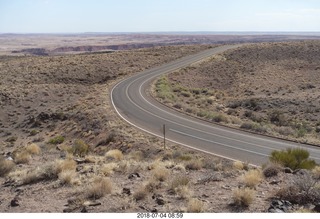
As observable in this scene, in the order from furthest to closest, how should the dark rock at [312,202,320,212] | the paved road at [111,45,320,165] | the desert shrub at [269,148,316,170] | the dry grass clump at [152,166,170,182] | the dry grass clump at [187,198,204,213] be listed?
the paved road at [111,45,320,165] < the desert shrub at [269,148,316,170] < the dry grass clump at [152,166,170,182] < the dry grass clump at [187,198,204,213] < the dark rock at [312,202,320,212]

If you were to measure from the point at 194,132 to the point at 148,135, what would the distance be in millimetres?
4028

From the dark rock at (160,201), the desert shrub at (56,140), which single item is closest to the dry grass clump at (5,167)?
the dark rock at (160,201)

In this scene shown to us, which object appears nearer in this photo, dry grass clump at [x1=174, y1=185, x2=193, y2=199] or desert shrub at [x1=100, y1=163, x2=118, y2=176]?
dry grass clump at [x1=174, y1=185, x2=193, y2=199]

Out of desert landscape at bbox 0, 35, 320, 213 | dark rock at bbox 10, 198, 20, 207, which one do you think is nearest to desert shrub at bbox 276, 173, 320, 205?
desert landscape at bbox 0, 35, 320, 213

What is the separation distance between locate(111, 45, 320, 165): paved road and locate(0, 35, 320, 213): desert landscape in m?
1.53

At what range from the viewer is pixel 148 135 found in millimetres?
26969

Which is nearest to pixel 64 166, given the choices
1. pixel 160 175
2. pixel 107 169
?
pixel 107 169

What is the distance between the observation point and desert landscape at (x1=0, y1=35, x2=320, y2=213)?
34.5 ft

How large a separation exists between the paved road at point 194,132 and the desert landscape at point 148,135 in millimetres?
1531

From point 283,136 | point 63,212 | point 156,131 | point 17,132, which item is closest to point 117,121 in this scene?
point 156,131

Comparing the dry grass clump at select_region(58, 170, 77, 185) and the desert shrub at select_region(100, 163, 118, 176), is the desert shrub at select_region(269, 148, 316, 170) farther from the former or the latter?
the dry grass clump at select_region(58, 170, 77, 185)

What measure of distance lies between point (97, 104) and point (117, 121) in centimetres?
871

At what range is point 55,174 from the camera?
43.2 ft

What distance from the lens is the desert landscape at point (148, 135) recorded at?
1052 cm
